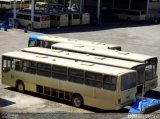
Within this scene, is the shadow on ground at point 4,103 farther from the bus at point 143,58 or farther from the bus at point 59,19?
the bus at point 59,19

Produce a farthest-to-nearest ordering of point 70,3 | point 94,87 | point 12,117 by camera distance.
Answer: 1. point 70,3
2. point 94,87
3. point 12,117

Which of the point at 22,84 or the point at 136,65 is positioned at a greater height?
the point at 136,65

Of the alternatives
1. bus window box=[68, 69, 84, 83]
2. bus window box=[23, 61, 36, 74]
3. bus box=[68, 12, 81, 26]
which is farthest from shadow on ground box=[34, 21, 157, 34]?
bus window box=[68, 69, 84, 83]

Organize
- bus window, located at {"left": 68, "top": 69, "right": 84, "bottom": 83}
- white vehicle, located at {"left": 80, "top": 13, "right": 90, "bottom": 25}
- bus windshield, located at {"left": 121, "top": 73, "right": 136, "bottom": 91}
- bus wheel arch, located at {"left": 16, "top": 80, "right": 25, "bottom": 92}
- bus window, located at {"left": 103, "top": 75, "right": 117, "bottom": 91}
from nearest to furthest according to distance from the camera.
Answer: bus window, located at {"left": 103, "top": 75, "right": 117, "bottom": 91} → bus windshield, located at {"left": 121, "top": 73, "right": 136, "bottom": 91} → bus window, located at {"left": 68, "top": 69, "right": 84, "bottom": 83} → bus wheel arch, located at {"left": 16, "top": 80, "right": 25, "bottom": 92} → white vehicle, located at {"left": 80, "top": 13, "right": 90, "bottom": 25}

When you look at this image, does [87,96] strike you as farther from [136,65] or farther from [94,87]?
[136,65]

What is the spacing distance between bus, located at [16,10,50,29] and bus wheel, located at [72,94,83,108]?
30.3m

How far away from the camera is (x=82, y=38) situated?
46594 millimetres

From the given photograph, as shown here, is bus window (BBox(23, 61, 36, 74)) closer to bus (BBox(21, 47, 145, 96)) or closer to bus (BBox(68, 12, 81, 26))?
bus (BBox(21, 47, 145, 96))

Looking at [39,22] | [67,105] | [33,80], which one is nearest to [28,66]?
[33,80]

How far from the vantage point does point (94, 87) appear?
845 inches

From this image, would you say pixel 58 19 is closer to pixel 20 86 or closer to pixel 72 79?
pixel 20 86

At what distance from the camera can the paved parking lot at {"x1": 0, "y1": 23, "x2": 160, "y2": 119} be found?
21.7m

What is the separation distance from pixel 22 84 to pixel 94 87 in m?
5.40

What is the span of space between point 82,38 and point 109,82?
85.0 ft
